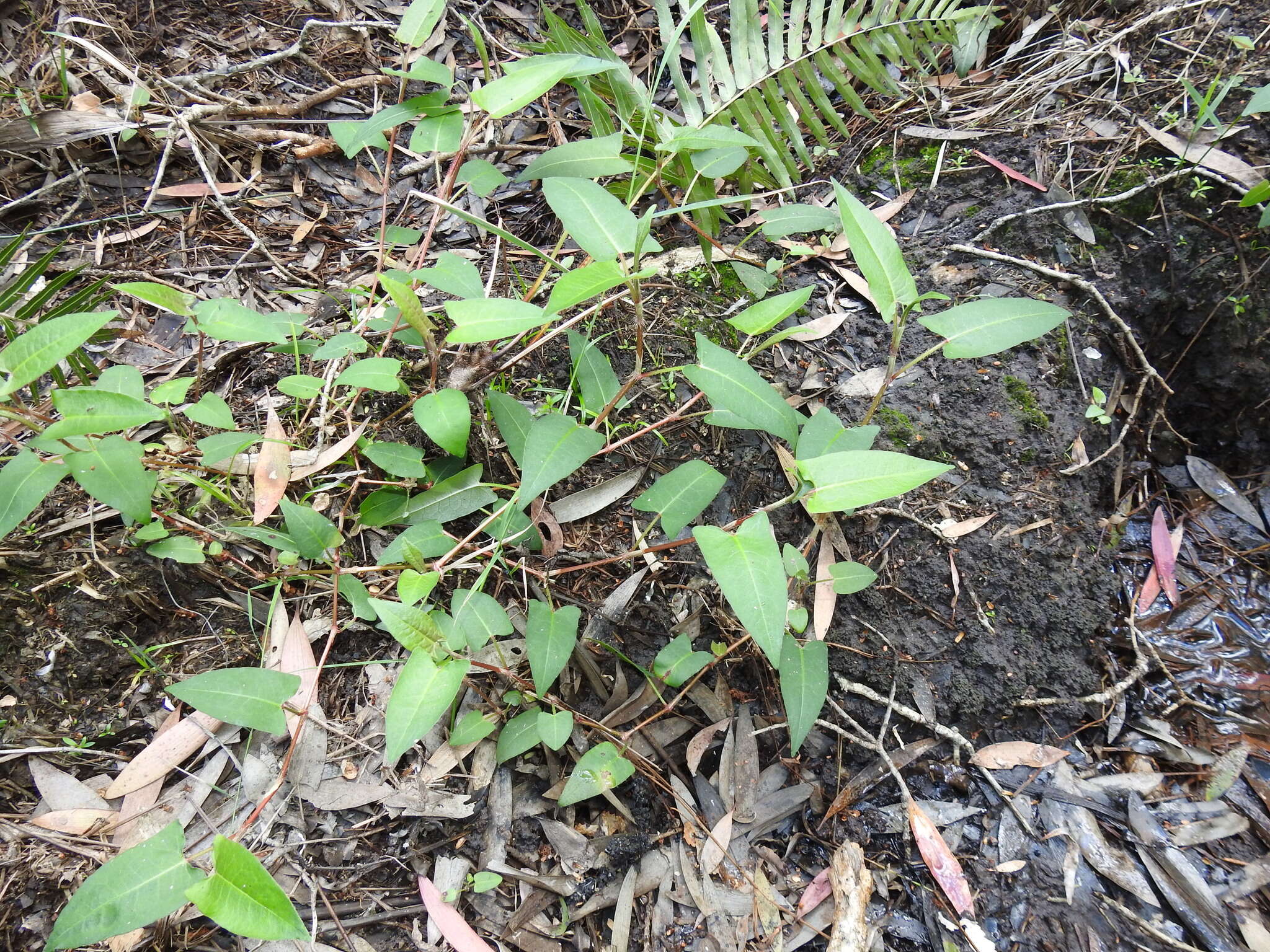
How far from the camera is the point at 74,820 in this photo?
1.54 m

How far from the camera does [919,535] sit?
187cm

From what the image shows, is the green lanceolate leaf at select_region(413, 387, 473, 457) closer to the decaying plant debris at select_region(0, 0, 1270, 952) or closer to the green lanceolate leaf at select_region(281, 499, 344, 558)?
the decaying plant debris at select_region(0, 0, 1270, 952)

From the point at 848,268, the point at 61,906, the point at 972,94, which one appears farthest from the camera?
the point at 972,94

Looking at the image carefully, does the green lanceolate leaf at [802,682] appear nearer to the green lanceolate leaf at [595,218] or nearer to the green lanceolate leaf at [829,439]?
the green lanceolate leaf at [829,439]

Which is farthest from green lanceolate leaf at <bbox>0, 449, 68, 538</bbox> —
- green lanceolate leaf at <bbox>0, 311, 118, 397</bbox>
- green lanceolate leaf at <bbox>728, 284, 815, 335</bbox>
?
green lanceolate leaf at <bbox>728, 284, 815, 335</bbox>

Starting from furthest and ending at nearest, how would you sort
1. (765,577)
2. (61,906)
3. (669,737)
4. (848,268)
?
(848,268)
(669,737)
(61,906)
(765,577)

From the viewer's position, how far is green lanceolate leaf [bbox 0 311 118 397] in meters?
1.34

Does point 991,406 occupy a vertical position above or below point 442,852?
above

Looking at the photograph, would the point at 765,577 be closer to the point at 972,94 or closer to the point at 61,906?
the point at 61,906

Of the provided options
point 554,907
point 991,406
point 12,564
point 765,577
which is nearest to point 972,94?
point 991,406

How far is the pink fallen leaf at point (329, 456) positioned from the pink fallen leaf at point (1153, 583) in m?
2.42

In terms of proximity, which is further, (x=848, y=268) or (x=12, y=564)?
(x=848, y=268)

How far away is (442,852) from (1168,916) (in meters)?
1.70

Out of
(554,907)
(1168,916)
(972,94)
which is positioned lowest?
(1168,916)
